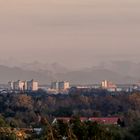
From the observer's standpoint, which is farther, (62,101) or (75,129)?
(62,101)

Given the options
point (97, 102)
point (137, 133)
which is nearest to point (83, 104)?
point (97, 102)

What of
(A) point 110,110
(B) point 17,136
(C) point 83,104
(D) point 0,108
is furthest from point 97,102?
(B) point 17,136

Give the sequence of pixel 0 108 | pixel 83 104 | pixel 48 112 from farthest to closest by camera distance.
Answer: pixel 83 104, pixel 0 108, pixel 48 112

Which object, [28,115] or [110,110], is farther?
[110,110]

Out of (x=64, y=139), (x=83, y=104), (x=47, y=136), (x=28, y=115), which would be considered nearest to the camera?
(x=47, y=136)

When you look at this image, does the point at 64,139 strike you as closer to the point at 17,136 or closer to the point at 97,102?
the point at 17,136

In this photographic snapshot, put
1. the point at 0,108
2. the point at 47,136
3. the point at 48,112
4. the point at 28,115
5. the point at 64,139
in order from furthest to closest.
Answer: the point at 0,108 < the point at 48,112 < the point at 28,115 < the point at 64,139 < the point at 47,136

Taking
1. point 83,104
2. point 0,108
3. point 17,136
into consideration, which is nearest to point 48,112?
point 0,108

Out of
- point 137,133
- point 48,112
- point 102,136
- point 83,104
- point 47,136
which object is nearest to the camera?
point 47,136

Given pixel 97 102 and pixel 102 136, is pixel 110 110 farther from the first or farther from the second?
pixel 102 136
